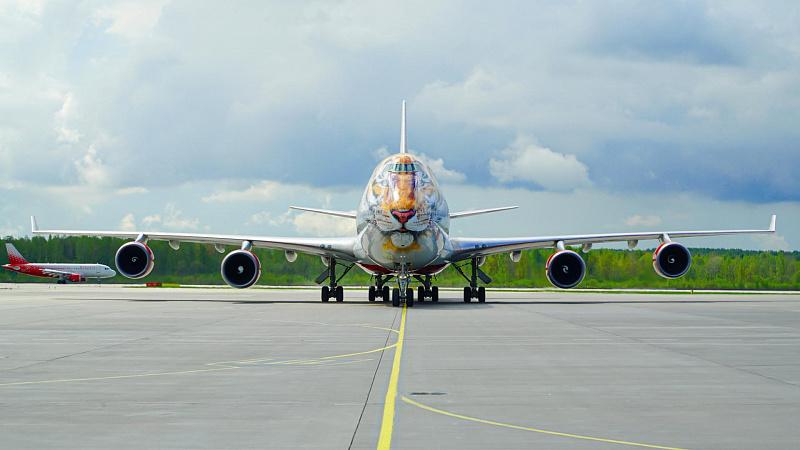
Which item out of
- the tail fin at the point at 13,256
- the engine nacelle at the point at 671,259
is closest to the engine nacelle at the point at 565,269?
the engine nacelle at the point at 671,259

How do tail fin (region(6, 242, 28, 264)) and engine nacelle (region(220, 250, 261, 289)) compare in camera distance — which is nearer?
engine nacelle (region(220, 250, 261, 289))

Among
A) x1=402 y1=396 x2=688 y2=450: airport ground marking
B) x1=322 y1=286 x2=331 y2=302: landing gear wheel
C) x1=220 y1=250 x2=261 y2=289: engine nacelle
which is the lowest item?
x1=402 y1=396 x2=688 y2=450: airport ground marking

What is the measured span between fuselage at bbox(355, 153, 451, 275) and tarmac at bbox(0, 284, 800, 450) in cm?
980

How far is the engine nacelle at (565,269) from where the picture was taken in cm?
3869

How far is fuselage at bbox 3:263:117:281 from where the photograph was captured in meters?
97.5

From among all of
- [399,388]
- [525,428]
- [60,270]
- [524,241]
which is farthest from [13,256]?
[525,428]

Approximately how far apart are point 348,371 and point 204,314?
17.9m

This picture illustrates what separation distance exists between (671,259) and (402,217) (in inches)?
574

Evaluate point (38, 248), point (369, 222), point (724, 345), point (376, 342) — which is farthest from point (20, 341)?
point (38, 248)

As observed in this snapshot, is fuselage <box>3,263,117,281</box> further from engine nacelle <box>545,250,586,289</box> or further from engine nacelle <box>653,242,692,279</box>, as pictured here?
engine nacelle <box>653,242,692,279</box>

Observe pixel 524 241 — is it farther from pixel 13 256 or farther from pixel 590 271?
pixel 13 256

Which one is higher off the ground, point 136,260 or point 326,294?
point 136,260

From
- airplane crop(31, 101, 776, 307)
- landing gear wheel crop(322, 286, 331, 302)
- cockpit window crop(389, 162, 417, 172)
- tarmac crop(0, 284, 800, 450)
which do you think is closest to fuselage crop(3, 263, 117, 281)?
airplane crop(31, 101, 776, 307)

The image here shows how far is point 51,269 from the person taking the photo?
3856 inches
